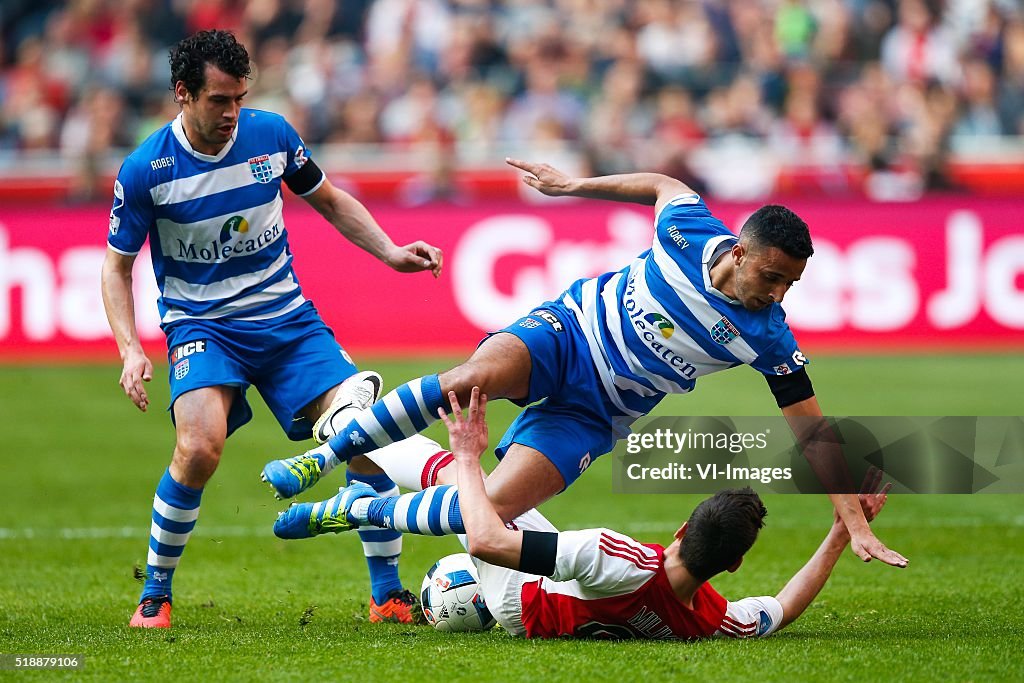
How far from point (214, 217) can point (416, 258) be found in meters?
0.99

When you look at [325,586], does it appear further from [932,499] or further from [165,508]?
[932,499]

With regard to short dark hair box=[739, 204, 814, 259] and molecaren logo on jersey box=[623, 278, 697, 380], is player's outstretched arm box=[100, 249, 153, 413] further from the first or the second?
short dark hair box=[739, 204, 814, 259]

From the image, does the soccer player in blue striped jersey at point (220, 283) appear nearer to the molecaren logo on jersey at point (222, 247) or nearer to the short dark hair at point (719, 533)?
the molecaren logo on jersey at point (222, 247)

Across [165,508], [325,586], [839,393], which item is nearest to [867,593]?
[325,586]

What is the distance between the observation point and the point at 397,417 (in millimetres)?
6070

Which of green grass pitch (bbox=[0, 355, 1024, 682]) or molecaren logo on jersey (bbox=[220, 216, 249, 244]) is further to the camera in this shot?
molecaren logo on jersey (bbox=[220, 216, 249, 244])

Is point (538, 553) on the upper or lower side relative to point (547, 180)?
lower

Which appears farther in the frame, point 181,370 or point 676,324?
point 181,370

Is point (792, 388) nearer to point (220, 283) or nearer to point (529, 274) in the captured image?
point (220, 283)

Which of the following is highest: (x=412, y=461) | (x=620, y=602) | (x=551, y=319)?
(x=551, y=319)

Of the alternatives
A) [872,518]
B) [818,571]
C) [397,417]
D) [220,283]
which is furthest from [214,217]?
[872,518]

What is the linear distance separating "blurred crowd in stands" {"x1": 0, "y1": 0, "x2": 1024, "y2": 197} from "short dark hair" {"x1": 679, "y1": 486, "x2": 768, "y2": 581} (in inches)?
482

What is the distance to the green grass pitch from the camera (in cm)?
535

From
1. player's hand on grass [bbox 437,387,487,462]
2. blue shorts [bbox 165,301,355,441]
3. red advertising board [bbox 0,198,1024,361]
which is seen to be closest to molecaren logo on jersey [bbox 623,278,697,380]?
player's hand on grass [bbox 437,387,487,462]
